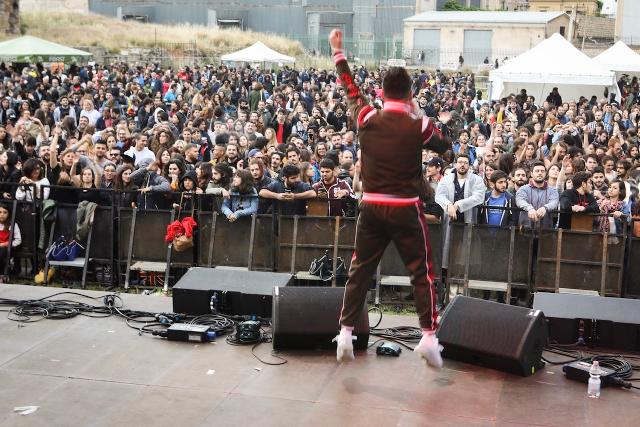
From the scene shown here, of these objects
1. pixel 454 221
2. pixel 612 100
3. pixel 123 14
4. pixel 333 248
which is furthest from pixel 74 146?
pixel 123 14

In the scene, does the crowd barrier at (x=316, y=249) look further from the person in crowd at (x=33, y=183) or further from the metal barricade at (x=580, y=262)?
the person in crowd at (x=33, y=183)

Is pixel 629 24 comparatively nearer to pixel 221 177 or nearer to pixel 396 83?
pixel 221 177

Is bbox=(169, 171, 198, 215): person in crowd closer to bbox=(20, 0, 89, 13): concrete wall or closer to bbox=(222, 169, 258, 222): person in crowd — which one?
bbox=(222, 169, 258, 222): person in crowd

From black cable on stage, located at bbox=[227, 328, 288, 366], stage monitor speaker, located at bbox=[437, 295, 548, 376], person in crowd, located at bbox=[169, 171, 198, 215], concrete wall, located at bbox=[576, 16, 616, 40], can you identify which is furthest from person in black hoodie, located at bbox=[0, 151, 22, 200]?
concrete wall, located at bbox=[576, 16, 616, 40]

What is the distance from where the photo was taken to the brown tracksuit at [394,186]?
5906mm

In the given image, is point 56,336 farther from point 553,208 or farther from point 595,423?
point 553,208

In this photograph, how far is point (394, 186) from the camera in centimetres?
598

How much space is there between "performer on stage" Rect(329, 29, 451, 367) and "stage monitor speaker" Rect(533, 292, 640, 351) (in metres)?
1.56

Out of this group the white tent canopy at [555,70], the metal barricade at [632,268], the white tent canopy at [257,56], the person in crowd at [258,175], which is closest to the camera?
the metal barricade at [632,268]

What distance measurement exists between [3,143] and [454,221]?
24.3ft

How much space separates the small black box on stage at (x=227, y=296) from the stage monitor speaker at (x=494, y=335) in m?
1.74

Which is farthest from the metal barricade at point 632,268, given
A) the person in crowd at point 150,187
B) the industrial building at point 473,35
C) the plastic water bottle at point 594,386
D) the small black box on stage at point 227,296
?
the industrial building at point 473,35

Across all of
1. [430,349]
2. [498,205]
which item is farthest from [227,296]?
[498,205]

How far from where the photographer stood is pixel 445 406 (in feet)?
19.9
